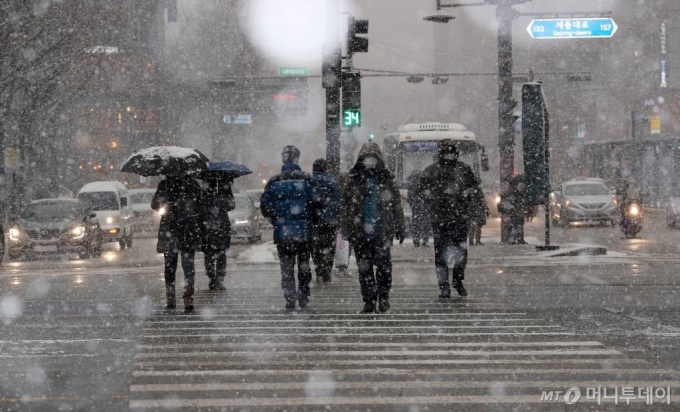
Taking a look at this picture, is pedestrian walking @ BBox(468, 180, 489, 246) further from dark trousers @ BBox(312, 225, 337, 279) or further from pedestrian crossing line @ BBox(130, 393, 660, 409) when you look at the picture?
pedestrian crossing line @ BBox(130, 393, 660, 409)

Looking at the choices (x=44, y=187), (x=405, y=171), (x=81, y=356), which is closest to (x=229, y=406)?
(x=81, y=356)

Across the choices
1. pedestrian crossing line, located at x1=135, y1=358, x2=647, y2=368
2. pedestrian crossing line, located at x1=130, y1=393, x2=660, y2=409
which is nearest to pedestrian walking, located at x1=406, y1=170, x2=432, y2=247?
pedestrian crossing line, located at x1=135, y1=358, x2=647, y2=368

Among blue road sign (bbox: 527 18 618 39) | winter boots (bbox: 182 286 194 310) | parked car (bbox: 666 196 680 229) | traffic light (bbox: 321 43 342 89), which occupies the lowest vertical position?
parked car (bbox: 666 196 680 229)

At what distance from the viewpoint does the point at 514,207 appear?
25203 millimetres

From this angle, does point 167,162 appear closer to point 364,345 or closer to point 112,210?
point 364,345

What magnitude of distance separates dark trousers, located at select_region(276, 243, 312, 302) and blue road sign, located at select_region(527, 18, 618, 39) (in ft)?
52.6

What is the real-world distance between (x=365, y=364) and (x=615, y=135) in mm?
86202

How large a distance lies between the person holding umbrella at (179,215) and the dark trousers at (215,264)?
2.34 m

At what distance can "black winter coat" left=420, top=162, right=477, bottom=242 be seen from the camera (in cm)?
1277

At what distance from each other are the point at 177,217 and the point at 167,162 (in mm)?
713

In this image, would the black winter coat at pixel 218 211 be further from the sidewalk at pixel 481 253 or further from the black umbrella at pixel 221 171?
the sidewalk at pixel 481 253

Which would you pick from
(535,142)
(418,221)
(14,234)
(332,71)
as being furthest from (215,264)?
(14,234)

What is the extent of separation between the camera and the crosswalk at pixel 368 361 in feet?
23.4

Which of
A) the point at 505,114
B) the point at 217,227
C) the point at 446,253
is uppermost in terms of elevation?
the point at 505,114
